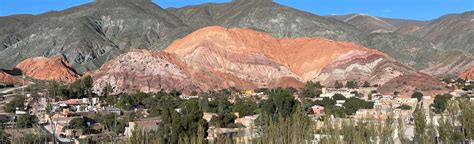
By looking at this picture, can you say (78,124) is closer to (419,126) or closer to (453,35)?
(419,126)

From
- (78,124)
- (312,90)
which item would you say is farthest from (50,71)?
(78,124)

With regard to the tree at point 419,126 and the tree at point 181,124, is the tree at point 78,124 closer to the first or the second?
the tree at point 181,124

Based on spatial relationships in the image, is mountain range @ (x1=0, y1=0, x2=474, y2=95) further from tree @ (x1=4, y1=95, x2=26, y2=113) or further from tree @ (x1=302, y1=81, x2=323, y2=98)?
tree @ (x1=4, y1=95, x2=26, y2=113)

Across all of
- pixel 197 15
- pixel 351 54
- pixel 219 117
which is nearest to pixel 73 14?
pixel 197 15

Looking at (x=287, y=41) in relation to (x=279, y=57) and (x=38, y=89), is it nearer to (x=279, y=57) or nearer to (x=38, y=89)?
(x=279, y=57)

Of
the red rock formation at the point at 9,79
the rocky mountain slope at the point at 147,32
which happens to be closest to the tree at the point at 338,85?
the rocky mountain slope at the point at 147,32
